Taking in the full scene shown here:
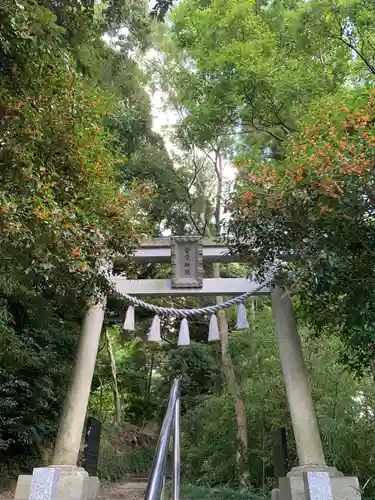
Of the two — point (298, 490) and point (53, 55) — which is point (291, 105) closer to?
point (53, 55)

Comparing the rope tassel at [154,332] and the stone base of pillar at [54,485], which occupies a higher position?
the rope tassel at [154,332]

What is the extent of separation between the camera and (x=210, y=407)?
26.4ft

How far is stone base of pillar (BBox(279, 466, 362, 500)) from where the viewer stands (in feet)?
14.2

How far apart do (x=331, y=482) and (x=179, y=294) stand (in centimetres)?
Result: 276

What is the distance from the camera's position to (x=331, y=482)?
438 centimetres

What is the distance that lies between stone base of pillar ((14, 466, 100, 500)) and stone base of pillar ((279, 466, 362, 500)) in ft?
7.08

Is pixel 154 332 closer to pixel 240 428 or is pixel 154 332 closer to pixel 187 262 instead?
pixel 187 262

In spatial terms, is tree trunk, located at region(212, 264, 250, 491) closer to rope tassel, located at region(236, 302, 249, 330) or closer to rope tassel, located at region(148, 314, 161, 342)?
rope tassel, located at region(236, 302, 249, 330)

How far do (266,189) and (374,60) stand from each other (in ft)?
8.42

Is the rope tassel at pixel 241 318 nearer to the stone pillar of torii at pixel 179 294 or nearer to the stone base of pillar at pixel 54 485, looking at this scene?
the stone pillar of torii at pixel 179 294

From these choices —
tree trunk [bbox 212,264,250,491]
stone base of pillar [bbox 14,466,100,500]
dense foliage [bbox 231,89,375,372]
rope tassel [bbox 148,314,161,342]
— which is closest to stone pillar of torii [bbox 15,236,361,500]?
stone base of pillar [bbox 14,466,100,500]

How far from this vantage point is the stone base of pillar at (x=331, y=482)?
4.32 meters

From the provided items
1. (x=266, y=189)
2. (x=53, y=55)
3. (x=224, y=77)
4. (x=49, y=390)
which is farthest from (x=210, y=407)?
(x=53, y=55)

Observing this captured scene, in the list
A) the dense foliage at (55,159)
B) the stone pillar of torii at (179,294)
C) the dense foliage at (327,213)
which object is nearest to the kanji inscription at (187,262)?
the stone pillar of torii at (179,294)
